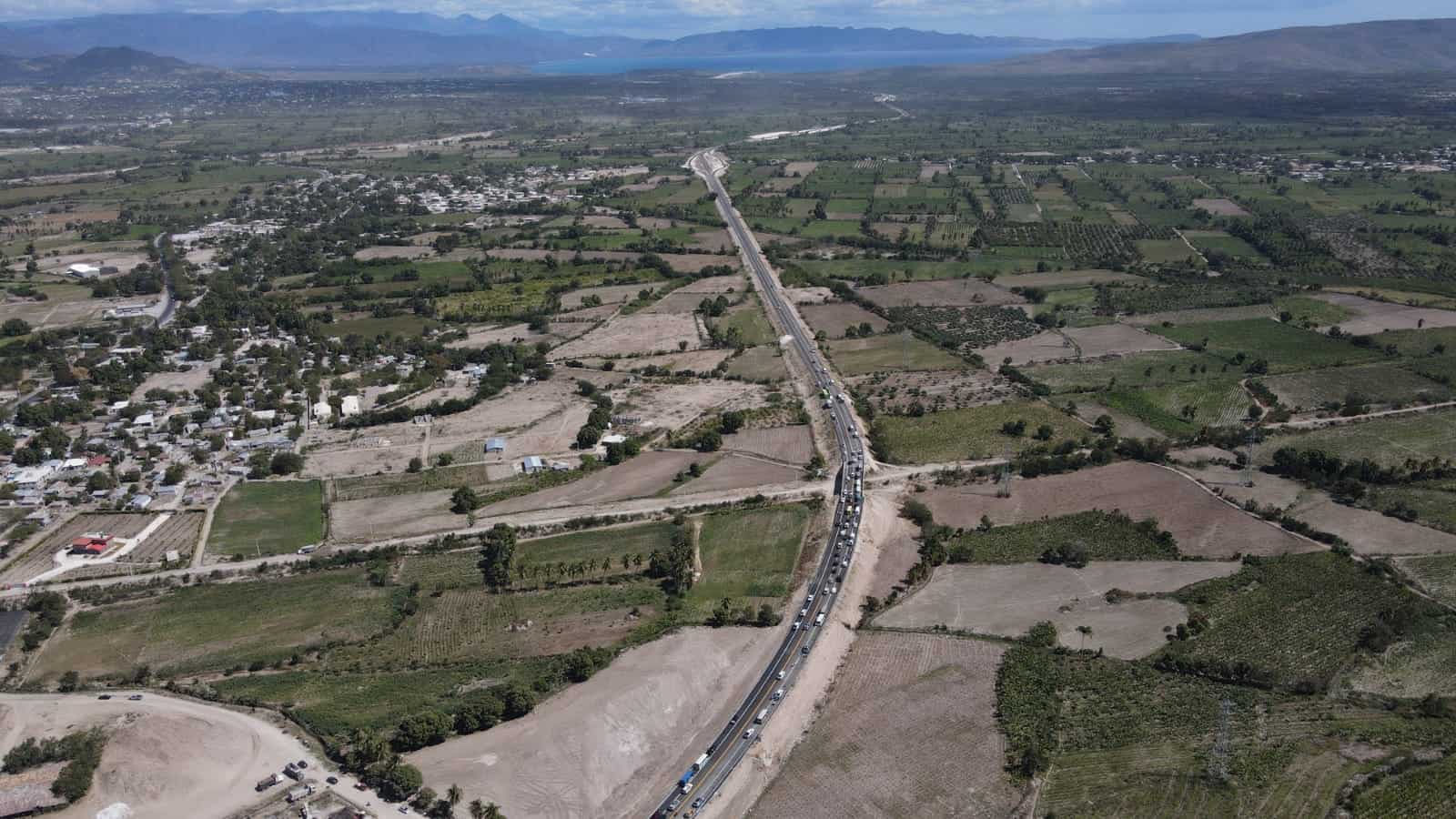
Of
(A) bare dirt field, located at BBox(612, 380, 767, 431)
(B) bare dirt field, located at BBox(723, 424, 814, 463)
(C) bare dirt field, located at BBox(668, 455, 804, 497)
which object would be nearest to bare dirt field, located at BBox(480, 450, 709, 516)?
(C) bare dirt field, located at BBox(668, 455, 804, 497)

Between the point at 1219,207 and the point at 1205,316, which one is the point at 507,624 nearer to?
the point at 1205,316

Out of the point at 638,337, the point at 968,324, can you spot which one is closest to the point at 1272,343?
the point at 968,324

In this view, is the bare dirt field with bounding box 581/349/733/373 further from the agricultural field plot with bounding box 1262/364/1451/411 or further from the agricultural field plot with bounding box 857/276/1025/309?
the agricultural field plot with bounding box 1262/364/1451/411

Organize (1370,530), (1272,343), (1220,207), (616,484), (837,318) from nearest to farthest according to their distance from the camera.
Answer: (1370,530) < (616,484) < (1272,343) < (837,318) < (1220,207)

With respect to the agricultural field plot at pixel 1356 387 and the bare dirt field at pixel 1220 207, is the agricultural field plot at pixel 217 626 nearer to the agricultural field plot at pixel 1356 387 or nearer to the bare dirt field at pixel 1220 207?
the agricultural field plot at pixel 1356 387

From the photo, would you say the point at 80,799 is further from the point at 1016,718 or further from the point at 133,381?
the point at 133,381

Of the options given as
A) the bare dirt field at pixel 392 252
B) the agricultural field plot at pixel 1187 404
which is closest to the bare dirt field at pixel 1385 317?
the agricultural field plot at pixel 1187 404
